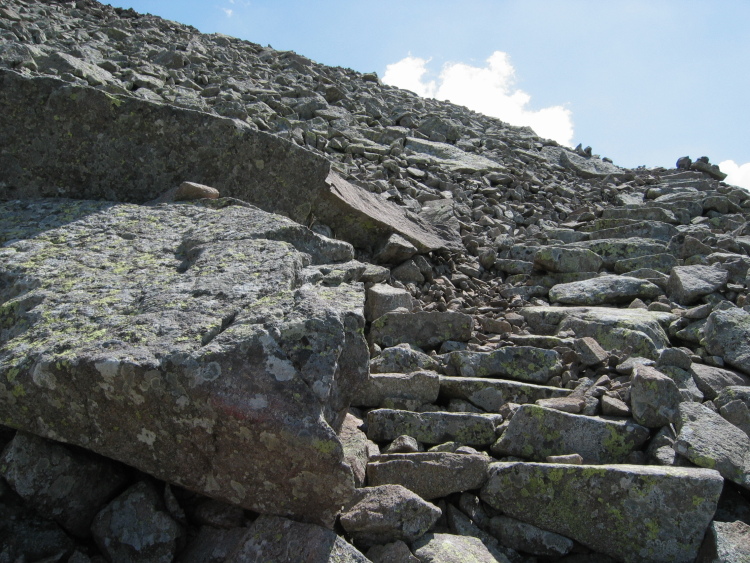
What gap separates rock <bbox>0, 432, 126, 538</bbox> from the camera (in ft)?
9.32

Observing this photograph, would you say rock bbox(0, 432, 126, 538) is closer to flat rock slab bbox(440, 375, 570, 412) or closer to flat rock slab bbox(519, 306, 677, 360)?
flat rock slab bbox(440, 375, 570, 412)

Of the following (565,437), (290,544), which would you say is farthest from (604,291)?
(290,544)

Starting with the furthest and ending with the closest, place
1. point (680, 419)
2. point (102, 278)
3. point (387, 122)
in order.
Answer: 1. point (387, 122)
2. point (680, 419)
3. point (102, 278)

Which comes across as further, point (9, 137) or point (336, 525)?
point (9, 137)

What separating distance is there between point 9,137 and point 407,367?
4.04m

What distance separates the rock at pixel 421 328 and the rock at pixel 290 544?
10.3 ft

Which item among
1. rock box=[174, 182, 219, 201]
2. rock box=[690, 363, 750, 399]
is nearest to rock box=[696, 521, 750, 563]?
rock box=[690, 363, 750, 399]

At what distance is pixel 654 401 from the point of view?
4.12 m

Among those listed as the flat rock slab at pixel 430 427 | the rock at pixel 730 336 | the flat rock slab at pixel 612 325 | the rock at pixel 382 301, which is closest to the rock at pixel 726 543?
the flat rock slab at pixel 430 427

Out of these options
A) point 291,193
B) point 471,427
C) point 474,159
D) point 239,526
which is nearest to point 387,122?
point 474,159

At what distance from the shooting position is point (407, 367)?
5.03 metres

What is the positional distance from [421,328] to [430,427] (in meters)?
1.93

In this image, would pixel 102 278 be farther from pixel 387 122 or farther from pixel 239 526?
pixel 387 122

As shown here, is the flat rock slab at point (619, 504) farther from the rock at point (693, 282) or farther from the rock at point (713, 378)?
the rock at point (693, 282)
